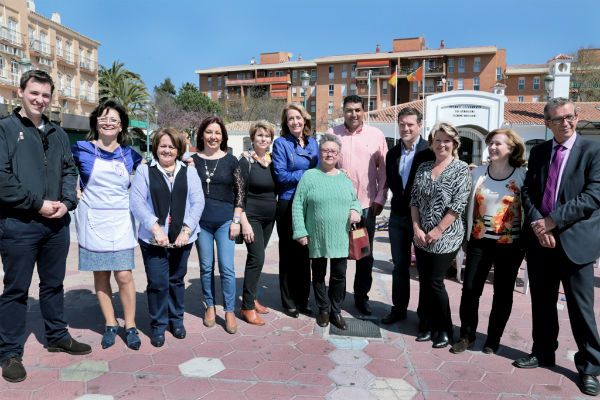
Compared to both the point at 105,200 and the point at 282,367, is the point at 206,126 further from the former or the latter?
the point at 282,367

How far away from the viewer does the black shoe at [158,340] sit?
11.5ft

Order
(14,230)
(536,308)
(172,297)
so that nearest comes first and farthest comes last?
(14,230) < (536,308) < (172,297)

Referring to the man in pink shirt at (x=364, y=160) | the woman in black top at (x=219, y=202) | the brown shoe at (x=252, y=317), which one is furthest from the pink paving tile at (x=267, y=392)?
the man in pink shirt at (x=364, y=160)

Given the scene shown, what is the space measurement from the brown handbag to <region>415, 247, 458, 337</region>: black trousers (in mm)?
452

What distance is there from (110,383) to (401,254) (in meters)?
2.63

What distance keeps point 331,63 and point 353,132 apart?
192 feet

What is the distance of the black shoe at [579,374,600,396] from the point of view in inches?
113

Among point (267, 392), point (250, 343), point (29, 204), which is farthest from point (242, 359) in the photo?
point (29, 204)

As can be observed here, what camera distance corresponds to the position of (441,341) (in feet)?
11.8

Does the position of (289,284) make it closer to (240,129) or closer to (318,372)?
(318,372)

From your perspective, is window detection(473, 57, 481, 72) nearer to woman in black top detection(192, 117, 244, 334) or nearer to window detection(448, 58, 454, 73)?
window detection(448, 58, 454, 73)

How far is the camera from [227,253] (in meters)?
3.87

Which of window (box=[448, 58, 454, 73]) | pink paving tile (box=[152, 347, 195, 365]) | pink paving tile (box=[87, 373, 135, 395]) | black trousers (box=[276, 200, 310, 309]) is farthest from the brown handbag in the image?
window (box=[448, 58, 454, 73])

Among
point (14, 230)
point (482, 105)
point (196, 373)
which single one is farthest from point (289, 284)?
point (482, 105)
